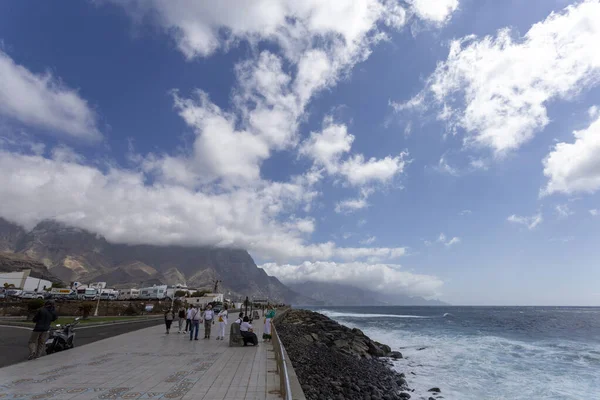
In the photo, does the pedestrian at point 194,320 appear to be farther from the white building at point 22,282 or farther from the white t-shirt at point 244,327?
the white building at point 22,282

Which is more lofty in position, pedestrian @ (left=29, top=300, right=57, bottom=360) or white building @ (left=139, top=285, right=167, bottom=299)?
white building @ (left=139, top=285, right=167, bottom=299)

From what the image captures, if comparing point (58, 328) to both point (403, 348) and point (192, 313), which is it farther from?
point (403, 348)

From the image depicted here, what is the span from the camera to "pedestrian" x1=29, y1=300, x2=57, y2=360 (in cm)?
1120

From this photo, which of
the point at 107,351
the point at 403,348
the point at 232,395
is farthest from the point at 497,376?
the point at 107,351

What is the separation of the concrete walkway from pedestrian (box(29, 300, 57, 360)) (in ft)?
1.41

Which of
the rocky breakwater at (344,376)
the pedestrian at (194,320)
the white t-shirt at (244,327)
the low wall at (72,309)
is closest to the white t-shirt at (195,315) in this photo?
the pedestrian at (194,320)

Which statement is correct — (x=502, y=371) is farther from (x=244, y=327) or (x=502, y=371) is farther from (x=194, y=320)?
(x=194, y=320)

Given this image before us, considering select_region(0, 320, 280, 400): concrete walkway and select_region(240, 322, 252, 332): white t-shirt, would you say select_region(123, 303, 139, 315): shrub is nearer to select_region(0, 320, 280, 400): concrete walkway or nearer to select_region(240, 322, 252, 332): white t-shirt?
select_region(0, 320, 280, 400): concrete walkway

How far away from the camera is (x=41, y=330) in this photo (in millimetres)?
11438

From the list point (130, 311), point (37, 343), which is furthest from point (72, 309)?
point (37, 343)

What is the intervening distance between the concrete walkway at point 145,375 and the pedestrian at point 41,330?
1.41 feet

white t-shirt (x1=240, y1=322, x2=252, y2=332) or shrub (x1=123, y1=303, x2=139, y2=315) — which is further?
shrub (x1=123, y1=303, x2=139, y2=315)

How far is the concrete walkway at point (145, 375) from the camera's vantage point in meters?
7.58

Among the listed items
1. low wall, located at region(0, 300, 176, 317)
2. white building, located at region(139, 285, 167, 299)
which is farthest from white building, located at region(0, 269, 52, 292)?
low wall, located at region(0, 300, 176, 317)
